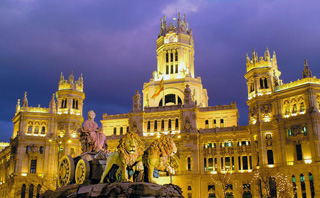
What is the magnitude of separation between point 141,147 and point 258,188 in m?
48.3

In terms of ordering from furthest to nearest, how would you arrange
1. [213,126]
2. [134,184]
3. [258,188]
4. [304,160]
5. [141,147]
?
[213,126]
[258,188]
[304,160]
[141,147]
[134,184]

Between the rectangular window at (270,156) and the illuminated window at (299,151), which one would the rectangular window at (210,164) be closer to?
the rectangular window at (270,156)

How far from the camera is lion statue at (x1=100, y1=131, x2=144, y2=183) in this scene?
1836 centimetres

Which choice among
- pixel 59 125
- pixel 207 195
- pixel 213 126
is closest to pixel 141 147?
pixel 207 195

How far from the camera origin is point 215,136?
69375mm

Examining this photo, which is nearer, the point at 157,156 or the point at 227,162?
the point at 157,156

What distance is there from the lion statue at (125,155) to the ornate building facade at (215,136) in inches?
1460

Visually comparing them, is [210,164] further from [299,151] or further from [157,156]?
[157,156]

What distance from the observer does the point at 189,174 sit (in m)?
66.5

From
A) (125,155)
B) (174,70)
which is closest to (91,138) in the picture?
(125,155)

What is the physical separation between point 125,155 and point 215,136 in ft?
173

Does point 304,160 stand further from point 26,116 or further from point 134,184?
point 26,116

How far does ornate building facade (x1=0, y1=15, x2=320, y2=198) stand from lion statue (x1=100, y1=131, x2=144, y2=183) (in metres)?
37.1

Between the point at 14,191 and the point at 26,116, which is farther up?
the point at 26,116
